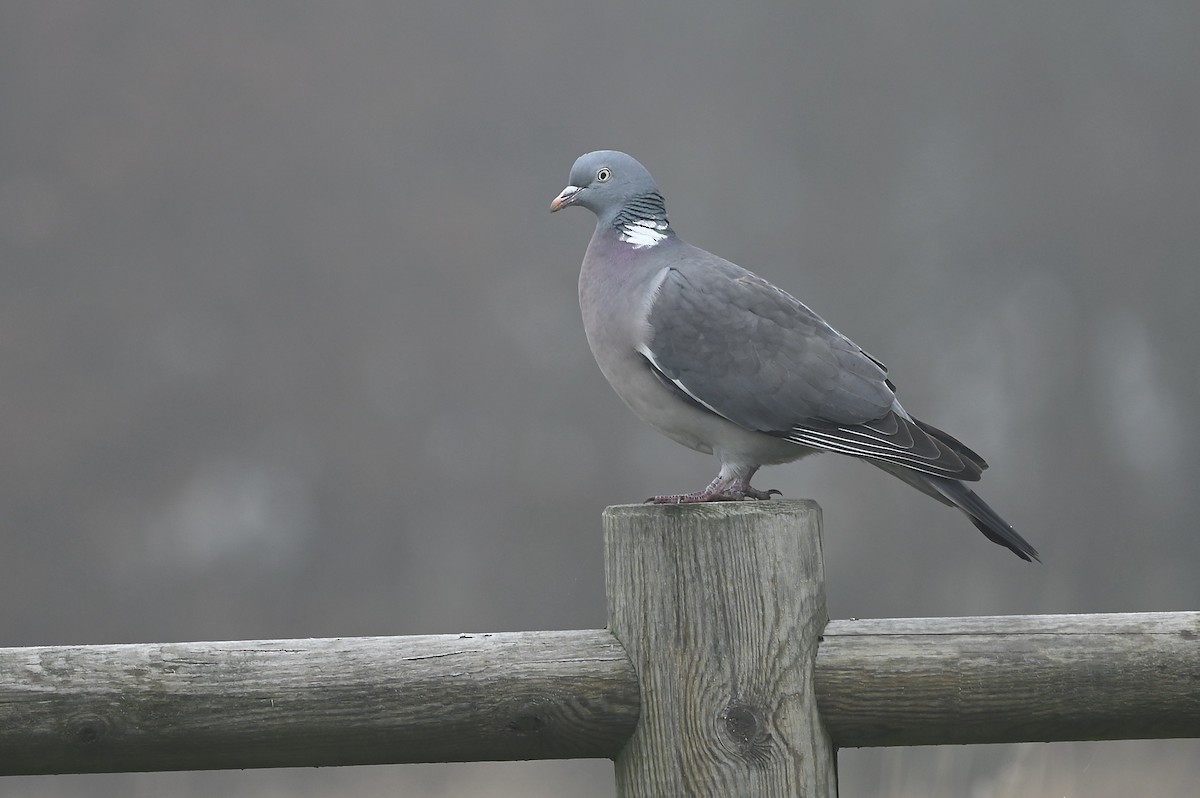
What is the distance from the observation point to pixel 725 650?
144 centimetres

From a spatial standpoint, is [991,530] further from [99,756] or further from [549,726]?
[99,756]

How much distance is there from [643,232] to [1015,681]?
111 cm

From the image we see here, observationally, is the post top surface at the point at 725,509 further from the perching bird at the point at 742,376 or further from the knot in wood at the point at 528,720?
the perching bird at the point at 742,376

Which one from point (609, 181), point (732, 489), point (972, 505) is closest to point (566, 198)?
point (609, 181)

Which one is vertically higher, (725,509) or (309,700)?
(725,509)

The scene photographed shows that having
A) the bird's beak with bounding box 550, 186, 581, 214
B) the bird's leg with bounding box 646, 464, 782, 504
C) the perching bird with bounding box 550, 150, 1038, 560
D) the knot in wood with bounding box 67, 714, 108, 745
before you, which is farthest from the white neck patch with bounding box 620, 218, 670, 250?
the knot in wood with bounding box 67, 714, 108, 745

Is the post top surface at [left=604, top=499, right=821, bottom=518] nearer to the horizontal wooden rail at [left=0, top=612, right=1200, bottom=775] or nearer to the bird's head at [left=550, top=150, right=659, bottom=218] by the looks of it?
the horizontal wooden rail at [left=0, top=612, right=1200, bottom=775]

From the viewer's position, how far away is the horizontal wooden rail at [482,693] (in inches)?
57.0

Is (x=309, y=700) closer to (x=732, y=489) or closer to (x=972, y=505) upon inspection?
(x=732, y=489)

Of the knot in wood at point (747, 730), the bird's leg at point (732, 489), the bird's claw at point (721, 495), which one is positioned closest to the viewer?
the knot in wood at point (747, 730)

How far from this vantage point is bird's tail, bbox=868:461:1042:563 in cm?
187

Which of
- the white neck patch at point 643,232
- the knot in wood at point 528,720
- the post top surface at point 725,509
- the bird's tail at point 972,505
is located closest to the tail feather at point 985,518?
the bird's tail at point 972,505

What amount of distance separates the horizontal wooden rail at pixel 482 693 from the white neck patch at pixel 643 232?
949 mm

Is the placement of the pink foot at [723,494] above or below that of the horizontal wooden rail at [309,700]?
above
